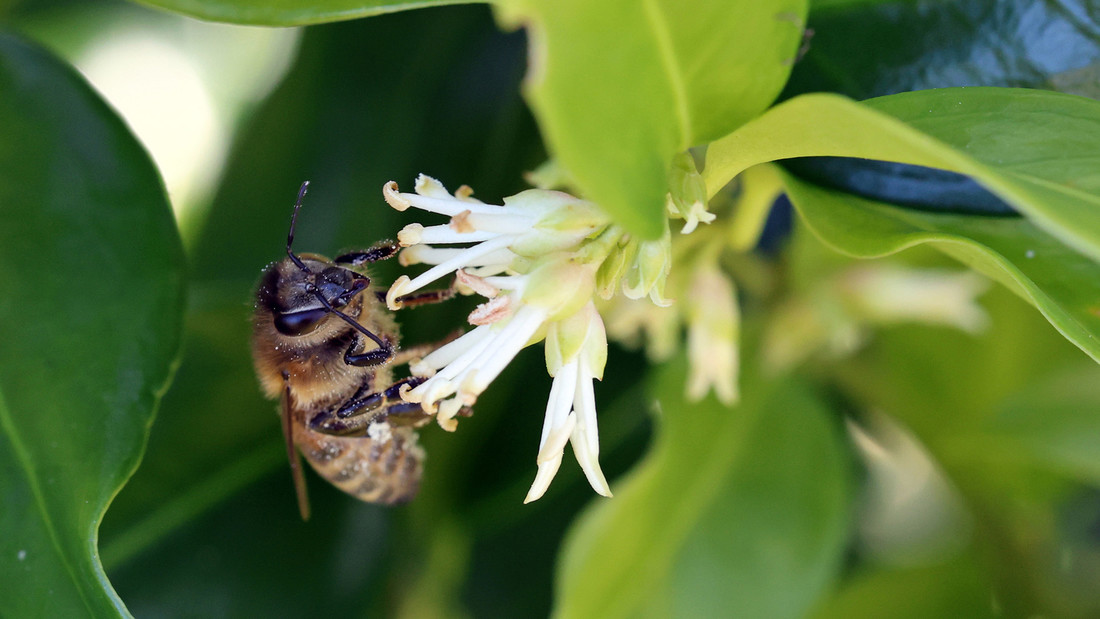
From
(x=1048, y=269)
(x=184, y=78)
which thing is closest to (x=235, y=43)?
(x=184, y=78)

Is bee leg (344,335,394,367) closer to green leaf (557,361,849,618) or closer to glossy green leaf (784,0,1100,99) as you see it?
green leaf (557,361,849,618)

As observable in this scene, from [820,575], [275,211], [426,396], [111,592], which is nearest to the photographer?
[111,592]

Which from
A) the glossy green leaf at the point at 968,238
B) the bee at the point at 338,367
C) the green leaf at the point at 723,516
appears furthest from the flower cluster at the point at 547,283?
the green leaf at the point at 723,516

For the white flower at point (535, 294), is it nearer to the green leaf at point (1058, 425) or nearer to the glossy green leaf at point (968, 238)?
the glossy green leaf at point (968, 238)

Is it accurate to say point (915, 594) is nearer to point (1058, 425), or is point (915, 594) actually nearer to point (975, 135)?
point (1058, 425)

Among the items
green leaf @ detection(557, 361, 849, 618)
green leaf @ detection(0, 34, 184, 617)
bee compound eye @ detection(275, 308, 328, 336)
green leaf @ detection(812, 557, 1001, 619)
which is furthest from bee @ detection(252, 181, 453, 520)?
green leaf @ detection(812, 557, 1001, 619)

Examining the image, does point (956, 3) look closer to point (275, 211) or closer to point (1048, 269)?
point (1048, 269)
